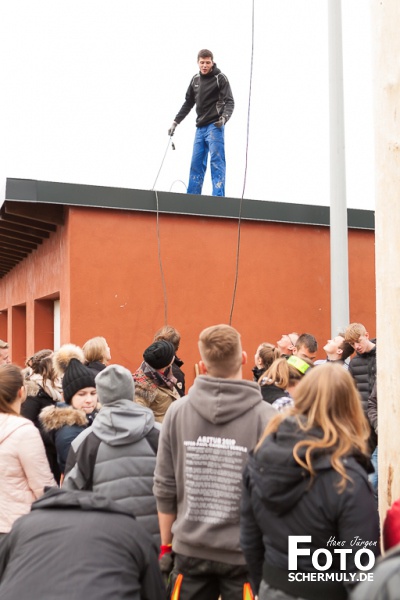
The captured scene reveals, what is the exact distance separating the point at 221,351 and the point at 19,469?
1.52 metres

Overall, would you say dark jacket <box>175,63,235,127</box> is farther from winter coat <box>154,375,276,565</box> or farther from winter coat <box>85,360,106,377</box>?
winter coat <box>154,375,276,565</box>

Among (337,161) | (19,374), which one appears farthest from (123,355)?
A: (19,374)

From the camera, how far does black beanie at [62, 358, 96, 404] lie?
5348 mm

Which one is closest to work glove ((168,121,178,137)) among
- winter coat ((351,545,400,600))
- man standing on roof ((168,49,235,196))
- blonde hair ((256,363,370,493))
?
man standing on roof ((168,49,235,196))

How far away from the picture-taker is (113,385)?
14.4 ft

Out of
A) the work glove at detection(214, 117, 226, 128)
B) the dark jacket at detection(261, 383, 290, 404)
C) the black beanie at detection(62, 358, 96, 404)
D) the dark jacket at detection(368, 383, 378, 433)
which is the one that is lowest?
the dark jacket at detection(368, 383, 378, 433)

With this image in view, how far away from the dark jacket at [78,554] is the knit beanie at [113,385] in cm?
144

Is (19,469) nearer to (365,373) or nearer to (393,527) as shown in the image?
(393,527)

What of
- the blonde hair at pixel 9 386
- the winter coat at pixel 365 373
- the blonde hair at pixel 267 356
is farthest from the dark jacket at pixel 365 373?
the blonde hair at pixel 9 386

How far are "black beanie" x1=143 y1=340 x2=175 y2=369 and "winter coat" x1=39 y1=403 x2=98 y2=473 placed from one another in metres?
0.87

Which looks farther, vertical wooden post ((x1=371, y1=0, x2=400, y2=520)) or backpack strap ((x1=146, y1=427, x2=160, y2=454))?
backpack strap ((x1=146, y1=427, x2=160, y2=454))

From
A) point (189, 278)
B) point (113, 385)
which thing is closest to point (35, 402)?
point (113, 385)

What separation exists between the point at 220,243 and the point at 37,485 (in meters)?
6.90

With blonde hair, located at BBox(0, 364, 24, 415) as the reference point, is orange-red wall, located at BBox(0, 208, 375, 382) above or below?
above
